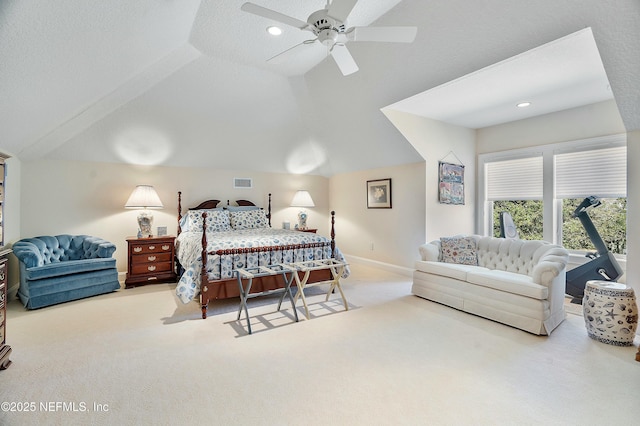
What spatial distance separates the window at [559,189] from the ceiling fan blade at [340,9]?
4014 mm

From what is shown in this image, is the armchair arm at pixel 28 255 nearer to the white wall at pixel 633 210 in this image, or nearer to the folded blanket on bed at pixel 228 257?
the folded blanket on bed at pixel 228 257

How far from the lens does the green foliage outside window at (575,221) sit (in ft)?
13.3

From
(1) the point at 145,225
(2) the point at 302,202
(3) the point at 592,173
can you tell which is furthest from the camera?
(2) the point at 302,202

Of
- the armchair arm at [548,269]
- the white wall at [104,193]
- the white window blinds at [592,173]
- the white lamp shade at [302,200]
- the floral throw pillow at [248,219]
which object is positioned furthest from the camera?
the white lamp shade at [302,200]

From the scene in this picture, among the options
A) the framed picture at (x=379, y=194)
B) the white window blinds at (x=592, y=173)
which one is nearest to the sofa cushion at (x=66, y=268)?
the framed picture at (x=379, y=194)

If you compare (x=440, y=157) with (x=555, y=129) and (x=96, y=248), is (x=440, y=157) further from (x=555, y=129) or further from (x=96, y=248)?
(x=96, y=248)

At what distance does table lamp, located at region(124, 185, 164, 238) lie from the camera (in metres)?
4.69

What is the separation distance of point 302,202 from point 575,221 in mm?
4513

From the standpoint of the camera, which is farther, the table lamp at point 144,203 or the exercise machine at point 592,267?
the table lamp at point 144,203

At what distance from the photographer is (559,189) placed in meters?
4.48

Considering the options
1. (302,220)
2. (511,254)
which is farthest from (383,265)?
(511,254)

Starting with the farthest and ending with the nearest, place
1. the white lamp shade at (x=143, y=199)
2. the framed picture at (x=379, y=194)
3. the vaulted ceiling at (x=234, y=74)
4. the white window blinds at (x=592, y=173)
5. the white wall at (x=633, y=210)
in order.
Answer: the framed picture at (x=379, y=194) < the white lamp shade at (x=143, y=199) < the white window blinds at (x=592, y=173) < the white wall at (x=633, y=210) < the vaulted ceiling at (x=234, y=74)

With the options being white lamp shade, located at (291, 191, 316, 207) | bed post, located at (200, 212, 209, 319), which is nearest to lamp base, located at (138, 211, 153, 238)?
bed post, located at (200, 212, 209, 319)

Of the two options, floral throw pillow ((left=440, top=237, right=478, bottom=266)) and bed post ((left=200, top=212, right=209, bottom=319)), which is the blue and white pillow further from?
floral throw pillow ((left=440, top=237, right=478, bottom=266))
